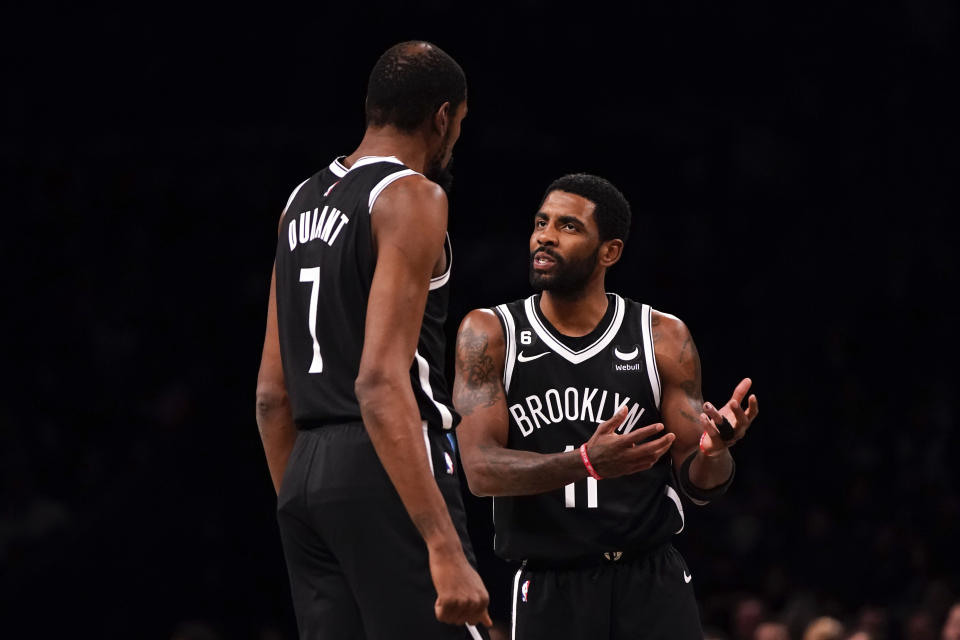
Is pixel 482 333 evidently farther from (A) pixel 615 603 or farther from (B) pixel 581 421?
(A) pixel 615 603

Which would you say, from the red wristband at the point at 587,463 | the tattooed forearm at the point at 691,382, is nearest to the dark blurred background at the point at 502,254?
the tattooed forearm at the point at 691,382

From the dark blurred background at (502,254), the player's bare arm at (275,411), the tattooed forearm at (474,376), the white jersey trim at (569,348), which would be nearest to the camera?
the player's bare arm at (275,411)

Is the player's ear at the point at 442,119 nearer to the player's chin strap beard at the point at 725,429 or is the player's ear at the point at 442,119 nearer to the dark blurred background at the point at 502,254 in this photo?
the player's chin strap beard at the point at 725,429

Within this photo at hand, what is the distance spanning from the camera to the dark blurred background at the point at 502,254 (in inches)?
398

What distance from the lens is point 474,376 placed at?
517cm

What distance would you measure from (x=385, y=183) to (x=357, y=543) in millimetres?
883

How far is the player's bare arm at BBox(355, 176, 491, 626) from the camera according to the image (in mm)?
3264

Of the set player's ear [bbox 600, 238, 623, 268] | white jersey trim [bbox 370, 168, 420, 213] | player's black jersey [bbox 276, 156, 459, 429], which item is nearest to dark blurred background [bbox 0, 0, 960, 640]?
player's ear [bbox 600, 238, 623, 268]

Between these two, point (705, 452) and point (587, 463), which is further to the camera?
point (705, 452)

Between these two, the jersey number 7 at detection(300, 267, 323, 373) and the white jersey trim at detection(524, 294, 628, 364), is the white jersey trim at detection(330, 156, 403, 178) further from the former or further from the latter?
the white jersey trim at detection(524, 294, 628, 364)

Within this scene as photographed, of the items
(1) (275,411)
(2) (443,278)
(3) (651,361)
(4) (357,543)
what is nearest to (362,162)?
(2) (443,278)

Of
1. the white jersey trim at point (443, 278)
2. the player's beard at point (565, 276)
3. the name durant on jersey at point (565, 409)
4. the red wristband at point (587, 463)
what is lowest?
the red wristband at point (587, 463)

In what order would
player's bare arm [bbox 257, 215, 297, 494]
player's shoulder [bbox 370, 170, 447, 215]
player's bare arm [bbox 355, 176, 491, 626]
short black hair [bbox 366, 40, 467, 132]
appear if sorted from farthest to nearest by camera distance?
player's bare arm [bbox 257, 215, 297, 494], short black hair [bbox 366, 40, 467, 132], player's shoulder [bbox 370, 170, 447, 215], player's bare arm [bbox 355, 176, 491, 626]

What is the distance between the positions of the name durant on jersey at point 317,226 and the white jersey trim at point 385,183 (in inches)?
3.3
